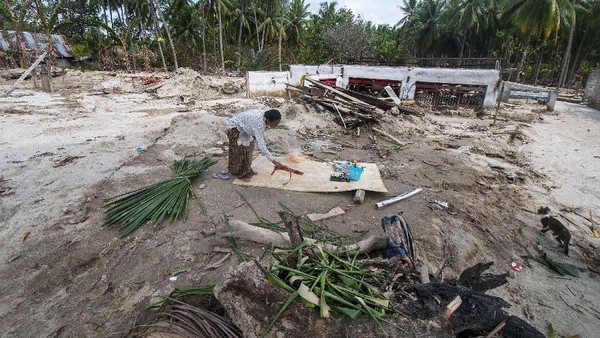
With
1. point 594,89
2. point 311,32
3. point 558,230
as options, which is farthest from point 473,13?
point 558,230

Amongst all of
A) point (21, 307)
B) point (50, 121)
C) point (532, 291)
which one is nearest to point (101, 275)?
point (21, 307)

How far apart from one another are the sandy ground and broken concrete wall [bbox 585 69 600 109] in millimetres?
9251

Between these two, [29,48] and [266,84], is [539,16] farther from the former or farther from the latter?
[29,48]

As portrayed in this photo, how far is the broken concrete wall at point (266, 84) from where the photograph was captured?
15344 mm

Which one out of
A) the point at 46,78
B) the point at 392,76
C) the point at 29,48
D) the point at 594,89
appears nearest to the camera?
the point at 46,78

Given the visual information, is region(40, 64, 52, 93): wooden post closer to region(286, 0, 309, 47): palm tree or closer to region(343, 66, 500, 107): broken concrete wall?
region(343, 66, 500, 107): broken concrete wall

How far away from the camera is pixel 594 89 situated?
16.9 metres

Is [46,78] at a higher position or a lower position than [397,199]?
higher

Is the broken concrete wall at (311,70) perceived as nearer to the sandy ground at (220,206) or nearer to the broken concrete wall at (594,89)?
the sandy ground at (220,206)

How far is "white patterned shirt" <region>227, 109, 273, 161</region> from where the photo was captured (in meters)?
4.51

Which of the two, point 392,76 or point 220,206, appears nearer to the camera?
point 220,206

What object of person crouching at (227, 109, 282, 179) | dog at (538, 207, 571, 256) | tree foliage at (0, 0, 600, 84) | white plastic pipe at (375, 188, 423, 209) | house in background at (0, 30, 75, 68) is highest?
tree foliage at (0, 0, 600, 84)

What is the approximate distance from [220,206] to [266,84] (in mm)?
12397

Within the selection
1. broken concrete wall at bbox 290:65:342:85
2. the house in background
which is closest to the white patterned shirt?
broken concrete wall at bbox 290:65:342:85
